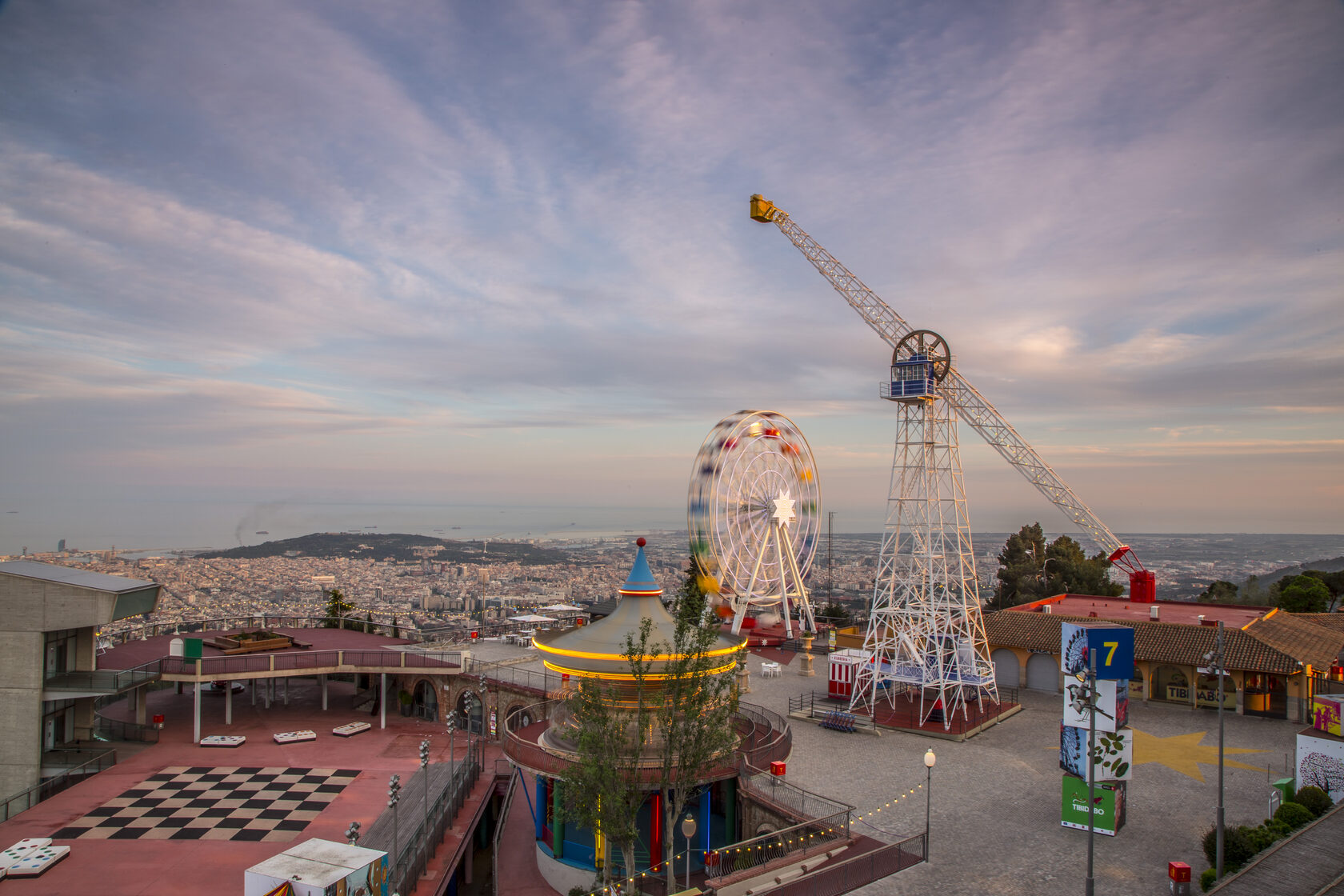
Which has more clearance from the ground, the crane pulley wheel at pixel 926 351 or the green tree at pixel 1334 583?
the crane pulley wheel at pixel 926 351

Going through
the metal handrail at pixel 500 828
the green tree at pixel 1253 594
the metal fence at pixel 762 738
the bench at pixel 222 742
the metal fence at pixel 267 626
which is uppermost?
the metal fence at pixel 762 738

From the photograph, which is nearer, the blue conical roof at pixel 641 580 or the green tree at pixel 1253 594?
the blue conical roof at pixel 641 580

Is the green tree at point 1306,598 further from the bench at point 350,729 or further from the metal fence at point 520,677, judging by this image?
the bench at point 350,729

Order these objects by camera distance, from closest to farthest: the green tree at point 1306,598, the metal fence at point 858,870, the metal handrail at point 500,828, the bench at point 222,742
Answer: the metal fence at point 858,870 < the metal handrail at point 500,828 < the bench at point 222,742 < the green tree at point 1306,598

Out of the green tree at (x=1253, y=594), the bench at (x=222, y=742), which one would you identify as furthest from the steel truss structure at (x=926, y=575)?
the green tree at (x=1253, y=594)

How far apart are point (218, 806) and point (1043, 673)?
3108cm

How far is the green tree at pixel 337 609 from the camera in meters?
47.6

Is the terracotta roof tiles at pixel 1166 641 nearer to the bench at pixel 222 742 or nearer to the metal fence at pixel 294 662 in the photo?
the metal fence at pixel 294 662

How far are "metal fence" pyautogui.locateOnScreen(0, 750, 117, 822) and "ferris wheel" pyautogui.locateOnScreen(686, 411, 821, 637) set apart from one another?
93.7 feet

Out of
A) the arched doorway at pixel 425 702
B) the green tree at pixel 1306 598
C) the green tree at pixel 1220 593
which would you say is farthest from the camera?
the green tree at pixel 1220 593

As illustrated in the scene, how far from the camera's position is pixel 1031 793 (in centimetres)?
2055

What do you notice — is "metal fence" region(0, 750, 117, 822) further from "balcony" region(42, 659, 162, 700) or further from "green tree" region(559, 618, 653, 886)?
"green tree" region(559, 618, 653, 886)


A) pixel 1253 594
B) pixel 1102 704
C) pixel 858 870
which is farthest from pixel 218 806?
pixel 1253 594

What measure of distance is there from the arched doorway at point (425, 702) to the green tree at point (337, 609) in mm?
13960
